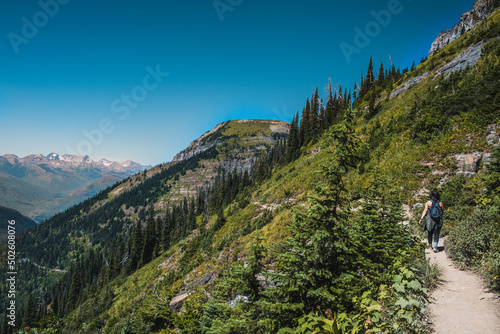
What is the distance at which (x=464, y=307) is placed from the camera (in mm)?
4441

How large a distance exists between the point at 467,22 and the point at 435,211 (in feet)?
346

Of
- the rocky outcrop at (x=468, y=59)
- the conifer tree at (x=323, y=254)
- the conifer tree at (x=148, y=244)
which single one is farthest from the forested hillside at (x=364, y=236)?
the conifer tree at (x=148, y=244)

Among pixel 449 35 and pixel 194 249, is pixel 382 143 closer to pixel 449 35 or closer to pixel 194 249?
pixel 194 249

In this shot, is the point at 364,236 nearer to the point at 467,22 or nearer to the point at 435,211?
the point at 435,211

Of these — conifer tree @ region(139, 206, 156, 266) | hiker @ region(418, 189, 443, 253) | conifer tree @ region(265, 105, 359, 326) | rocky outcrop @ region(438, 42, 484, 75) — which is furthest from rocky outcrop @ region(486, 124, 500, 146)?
conifer tree @ region(139, 206, 156, 266)

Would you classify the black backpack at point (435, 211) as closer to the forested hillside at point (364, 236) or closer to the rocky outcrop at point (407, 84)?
the forested hillside at point (364, 236)

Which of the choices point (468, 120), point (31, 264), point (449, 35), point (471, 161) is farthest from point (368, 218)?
point (31, 264)

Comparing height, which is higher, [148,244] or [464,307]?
[464,307]

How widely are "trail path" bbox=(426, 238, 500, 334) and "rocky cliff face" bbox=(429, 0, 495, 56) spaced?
55432mm

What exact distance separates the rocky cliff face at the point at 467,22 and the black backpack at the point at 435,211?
52050 millimetres

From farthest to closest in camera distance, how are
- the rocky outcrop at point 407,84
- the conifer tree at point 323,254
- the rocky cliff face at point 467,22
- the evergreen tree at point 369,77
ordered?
the evergreen tree at point 369,77
the rocky cliff face at point 467,22
the rocky outcrop at point 407,84
the conifer tree at point 323,254

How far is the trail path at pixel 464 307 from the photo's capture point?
12.9ft

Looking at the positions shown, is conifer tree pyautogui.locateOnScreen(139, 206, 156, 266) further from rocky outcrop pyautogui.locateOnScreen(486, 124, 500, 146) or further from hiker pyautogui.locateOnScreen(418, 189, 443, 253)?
rocky outcrop pyautogui.locateOnScreen(486, 124, 500, 146)

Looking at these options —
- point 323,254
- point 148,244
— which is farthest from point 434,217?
point 148,244
